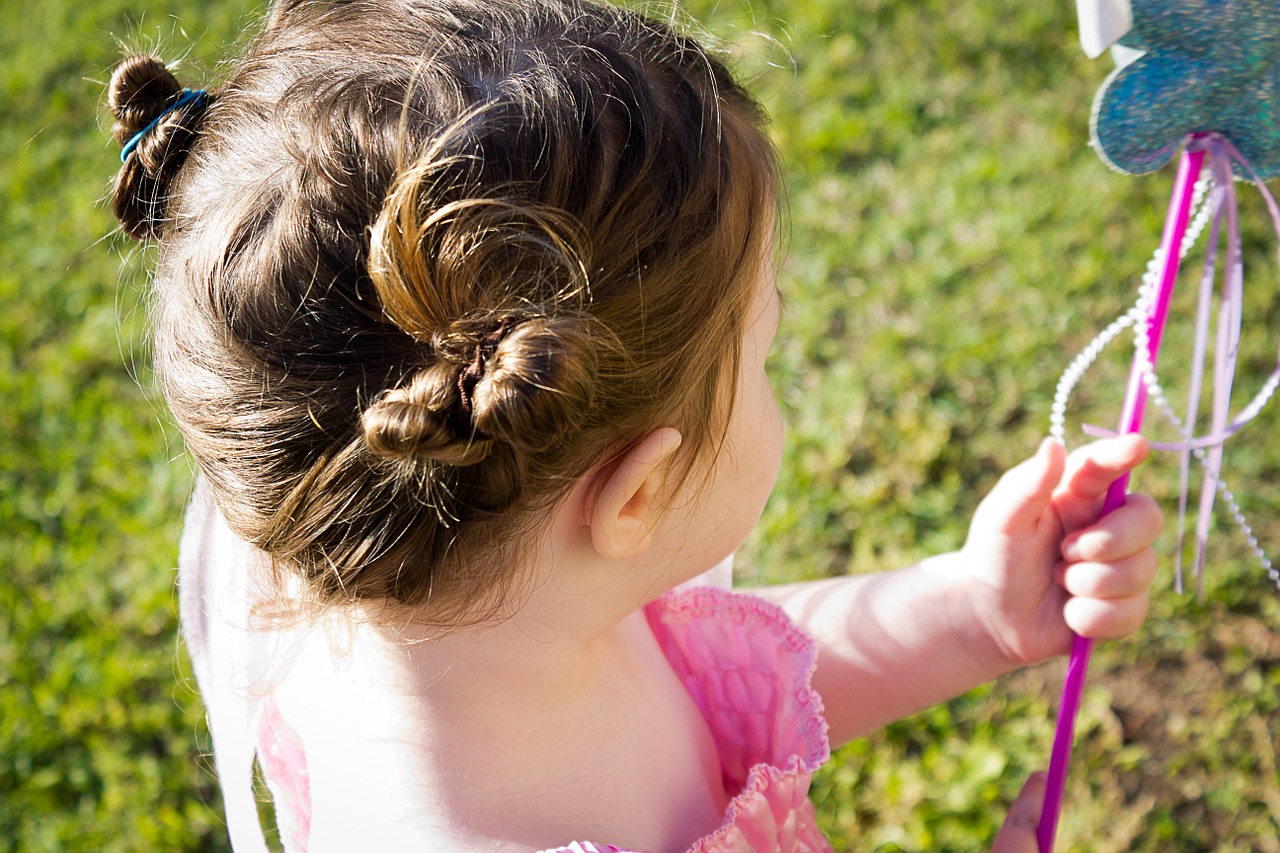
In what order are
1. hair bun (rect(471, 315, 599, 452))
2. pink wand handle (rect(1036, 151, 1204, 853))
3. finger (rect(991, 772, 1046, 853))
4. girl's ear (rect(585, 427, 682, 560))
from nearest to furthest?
hair bun (rect(471, 315, 599, 452)) < girl's ear (rect(585, 427, 682, 560)) < pink wand handle (rect(1036, 151, 1204, 853)) < finger (rect(991, 772, 1046, 853))

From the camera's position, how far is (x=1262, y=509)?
1.85m

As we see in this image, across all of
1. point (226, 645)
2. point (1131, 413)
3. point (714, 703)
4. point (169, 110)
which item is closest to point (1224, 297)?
point (1131, 413)

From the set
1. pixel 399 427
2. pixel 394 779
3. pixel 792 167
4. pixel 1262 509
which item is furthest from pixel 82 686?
pixel 1262 509

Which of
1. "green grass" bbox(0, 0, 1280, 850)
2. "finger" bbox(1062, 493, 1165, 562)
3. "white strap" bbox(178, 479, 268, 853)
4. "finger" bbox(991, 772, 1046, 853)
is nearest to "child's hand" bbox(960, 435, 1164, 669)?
"finger" bbox(1062, 493, 1165, 562)

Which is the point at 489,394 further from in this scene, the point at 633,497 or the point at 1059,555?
the point at 1059,555

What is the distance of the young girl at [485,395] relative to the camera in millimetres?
823

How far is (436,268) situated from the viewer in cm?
80

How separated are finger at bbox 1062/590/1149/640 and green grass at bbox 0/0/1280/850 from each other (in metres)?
0.49

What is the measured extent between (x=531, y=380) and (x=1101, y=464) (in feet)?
2.22

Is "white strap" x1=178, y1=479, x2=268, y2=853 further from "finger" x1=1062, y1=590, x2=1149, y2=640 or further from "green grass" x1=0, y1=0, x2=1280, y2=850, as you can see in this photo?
"finger" x1=1062, y1=590, x2=1149, y2=640

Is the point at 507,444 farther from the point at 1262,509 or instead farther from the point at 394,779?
the point at 1262,509

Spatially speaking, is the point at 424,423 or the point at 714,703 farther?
the point at 714,703

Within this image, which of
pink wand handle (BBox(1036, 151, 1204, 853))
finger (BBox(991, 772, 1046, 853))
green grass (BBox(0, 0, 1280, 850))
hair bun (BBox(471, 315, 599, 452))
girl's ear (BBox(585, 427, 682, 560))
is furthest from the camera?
green grass (BBox(0, 0, 1280, 850))

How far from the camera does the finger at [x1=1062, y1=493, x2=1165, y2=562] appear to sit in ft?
3.95
